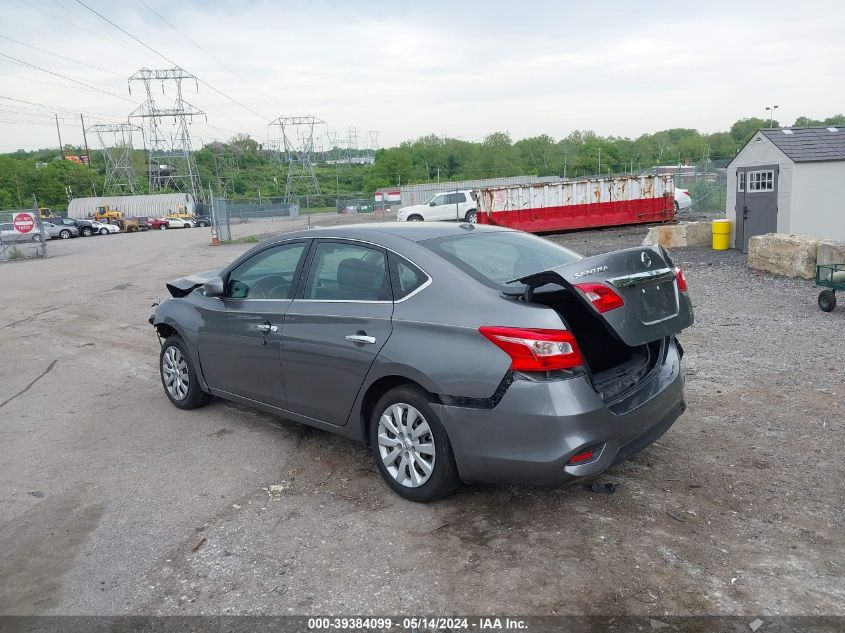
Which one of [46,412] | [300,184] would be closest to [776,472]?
[46,412]

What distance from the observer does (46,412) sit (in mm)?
6574

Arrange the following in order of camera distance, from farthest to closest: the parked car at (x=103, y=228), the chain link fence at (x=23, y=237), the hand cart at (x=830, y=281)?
the parked car at (x=103, y=228)
the chain link fence at (x=23, y=237)
the hand cart at (x=830, y=281)

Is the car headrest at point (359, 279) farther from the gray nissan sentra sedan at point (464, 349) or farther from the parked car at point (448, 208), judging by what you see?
the parked car at point (448, 208)

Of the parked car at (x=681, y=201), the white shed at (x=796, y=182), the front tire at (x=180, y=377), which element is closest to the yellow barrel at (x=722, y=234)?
the white shed at (x=796, y=182)

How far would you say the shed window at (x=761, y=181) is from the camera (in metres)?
16.3

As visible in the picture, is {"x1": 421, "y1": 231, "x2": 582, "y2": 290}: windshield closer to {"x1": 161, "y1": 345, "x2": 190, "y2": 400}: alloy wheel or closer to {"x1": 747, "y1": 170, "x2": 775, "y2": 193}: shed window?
{"x1": 161, "y1": 345, "x2": 190, "y2": 400}: alloy wheel

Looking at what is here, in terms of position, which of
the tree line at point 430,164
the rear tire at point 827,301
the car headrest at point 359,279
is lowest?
the rear tire at point 827,301

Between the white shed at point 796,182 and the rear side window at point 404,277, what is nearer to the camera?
the rear side window at point 404,277

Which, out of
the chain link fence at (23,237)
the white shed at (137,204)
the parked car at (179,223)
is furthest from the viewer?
the white shed at (137,204)

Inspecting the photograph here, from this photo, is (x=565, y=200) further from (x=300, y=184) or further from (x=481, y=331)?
(x=300, y=184)

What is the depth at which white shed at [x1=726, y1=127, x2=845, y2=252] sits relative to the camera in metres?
15.6

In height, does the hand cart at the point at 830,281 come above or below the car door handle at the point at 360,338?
below

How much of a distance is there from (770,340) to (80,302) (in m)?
12.6

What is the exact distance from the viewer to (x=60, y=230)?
46250mm
